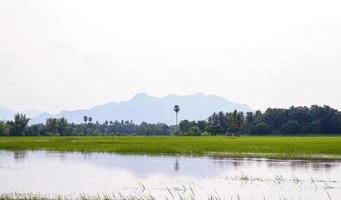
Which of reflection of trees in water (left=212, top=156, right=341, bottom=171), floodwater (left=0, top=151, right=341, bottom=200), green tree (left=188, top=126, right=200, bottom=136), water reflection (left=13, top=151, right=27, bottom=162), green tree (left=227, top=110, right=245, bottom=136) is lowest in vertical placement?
floodwater (left=0, top=151, right=341, bottom=200)

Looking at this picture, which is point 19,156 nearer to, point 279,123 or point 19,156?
point 19,156

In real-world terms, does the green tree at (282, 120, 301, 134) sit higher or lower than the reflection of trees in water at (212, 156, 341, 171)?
higher

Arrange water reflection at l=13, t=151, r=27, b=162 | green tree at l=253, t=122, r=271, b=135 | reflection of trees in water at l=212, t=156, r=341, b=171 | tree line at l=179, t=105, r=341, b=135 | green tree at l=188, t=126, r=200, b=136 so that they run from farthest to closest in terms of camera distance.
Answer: green tree at l=253, t=122, r=271, b=135, green tree at l=188, t=126, r=200, b=136, tree line at l=179, t=105, r=341, b=135, water reflection at l=13, t=151, r=27, b=162, reflection of trees in water at l=212, t=156, r=341, b=171

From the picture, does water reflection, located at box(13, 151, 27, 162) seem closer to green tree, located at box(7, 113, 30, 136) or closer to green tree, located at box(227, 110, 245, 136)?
green tree, located at box(7, 113, 30, 136)

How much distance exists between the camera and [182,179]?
97.7 ft

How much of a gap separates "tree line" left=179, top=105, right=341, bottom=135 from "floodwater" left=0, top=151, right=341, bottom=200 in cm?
11145

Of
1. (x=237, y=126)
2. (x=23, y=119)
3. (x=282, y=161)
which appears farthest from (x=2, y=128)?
(x=282, y=161)

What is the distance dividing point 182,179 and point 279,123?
433ft

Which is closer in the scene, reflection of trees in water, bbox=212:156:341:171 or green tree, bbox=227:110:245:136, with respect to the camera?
reflection of trees in water, bbox=212:156:341:171

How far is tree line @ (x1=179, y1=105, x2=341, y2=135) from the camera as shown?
148875 mm

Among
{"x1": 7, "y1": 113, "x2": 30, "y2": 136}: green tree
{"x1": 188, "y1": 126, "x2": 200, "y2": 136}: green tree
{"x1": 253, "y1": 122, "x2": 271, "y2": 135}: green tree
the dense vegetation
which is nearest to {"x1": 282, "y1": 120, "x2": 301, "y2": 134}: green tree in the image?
the dense vegetation

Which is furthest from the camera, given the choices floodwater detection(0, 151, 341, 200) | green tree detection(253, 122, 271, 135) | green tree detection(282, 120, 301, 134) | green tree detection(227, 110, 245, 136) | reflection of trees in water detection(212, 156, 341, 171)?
green tree detection(253, 122, 271, 135)

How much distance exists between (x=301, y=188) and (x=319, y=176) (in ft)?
18.2

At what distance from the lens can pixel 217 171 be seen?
3447 cm
